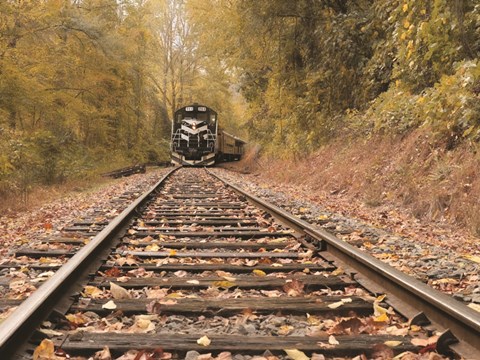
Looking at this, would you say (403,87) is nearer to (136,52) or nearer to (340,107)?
(340,107)

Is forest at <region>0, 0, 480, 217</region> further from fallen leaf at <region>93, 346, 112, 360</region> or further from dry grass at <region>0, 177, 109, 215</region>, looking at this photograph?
fallen leaf at <region>93, 346, 112, 360</region>

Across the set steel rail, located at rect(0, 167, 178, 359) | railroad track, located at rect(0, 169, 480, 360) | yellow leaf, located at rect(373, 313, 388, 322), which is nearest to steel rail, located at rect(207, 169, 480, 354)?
railroad track, located at rect(0, 169, 480, 360)

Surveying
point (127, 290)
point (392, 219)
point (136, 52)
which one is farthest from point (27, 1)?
point (136, 52)

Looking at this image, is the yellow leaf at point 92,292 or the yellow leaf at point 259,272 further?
the yellow leaf at point 259,272

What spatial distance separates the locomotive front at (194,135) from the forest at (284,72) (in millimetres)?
3364

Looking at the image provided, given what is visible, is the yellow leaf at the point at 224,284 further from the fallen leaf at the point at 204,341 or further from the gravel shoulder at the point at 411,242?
the gravel shoulder at the point at 411,242

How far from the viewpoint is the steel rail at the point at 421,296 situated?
2.38 m

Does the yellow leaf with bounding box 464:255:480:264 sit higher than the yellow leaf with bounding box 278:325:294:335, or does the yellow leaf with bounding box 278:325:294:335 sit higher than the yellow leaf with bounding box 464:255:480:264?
the yellow leaf with bounding box 278:325:294:335

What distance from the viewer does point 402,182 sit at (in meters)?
8.83

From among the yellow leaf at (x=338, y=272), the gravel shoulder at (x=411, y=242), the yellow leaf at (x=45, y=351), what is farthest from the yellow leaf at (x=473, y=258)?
the yellow leaf at (x=45, y=351)

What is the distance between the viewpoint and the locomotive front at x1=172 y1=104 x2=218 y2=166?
27.8m

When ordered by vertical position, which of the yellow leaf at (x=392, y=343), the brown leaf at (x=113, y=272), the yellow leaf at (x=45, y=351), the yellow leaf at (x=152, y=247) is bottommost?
the yellow leaf at (x=152, y=247)

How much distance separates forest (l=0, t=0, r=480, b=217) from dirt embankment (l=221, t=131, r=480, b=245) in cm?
36

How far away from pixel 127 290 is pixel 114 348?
107 cm
